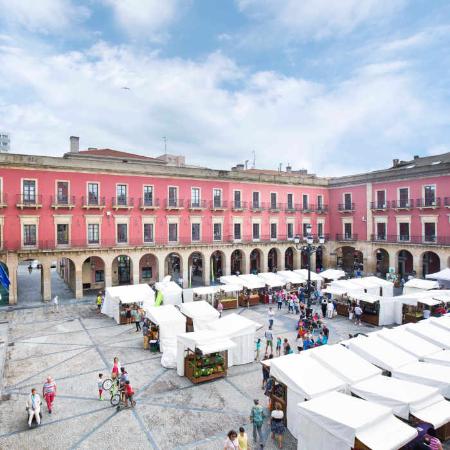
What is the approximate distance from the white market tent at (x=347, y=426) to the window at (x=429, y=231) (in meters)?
27.0

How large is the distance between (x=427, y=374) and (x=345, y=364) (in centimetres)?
242

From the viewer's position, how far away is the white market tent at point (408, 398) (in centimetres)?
881

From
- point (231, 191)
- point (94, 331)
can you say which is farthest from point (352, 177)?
point (94, 331)

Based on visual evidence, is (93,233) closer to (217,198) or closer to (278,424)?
(217,198)

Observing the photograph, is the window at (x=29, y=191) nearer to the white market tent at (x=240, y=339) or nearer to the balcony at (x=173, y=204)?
the balcony at (x=173, y=204)

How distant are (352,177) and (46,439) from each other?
Result: 3589cm

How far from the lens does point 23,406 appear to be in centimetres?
1140

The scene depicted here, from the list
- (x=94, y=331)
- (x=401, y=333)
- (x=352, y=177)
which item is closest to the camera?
(x=401, y=333)

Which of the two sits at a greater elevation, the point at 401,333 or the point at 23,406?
the point at 401,333

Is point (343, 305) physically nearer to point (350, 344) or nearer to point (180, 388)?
point (350, 344)

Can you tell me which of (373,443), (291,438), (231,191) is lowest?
(291,438)

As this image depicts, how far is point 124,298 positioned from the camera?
2109 centimetres

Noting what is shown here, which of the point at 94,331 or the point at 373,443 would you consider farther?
the point at 94,331

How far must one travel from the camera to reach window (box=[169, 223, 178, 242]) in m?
31.4
